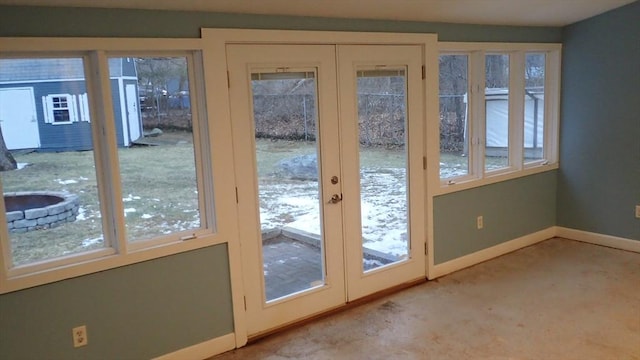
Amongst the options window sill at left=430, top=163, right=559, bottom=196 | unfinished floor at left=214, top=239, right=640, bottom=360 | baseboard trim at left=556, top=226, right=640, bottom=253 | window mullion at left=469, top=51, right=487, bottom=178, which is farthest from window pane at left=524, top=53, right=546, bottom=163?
unfinished floor at left=214, top=239, right=640, bottom=360

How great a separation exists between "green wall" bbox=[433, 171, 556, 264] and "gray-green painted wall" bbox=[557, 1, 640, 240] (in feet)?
0.88

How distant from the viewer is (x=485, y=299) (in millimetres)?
3936

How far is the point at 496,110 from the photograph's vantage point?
4.79 meters

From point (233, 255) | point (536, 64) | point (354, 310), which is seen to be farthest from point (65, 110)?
point (536, 64)

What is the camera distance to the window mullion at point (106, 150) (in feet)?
9.02

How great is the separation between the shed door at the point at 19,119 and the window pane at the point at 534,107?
4.11 metres

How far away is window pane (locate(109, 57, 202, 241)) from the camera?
290 cm

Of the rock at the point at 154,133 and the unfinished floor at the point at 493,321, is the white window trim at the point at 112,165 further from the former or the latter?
the unfinished floor at the point at 493,321

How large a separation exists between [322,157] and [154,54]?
4.17ft

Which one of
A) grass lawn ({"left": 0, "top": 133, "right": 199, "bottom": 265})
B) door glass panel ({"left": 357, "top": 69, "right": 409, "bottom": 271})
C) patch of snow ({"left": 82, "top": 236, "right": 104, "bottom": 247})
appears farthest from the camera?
door glass panel ({"left": 357, "top": 69, "right": 409, "bottom": 271})

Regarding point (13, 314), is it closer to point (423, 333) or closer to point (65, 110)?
point (65, 110)

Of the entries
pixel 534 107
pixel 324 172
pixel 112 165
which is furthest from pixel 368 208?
pixel 534 107

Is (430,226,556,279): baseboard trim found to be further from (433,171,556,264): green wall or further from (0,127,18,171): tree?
(0,127,18,171): tree

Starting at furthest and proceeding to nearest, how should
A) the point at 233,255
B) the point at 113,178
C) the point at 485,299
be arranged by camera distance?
the point at 485,299, the point at 233,255, the point at 113,178
